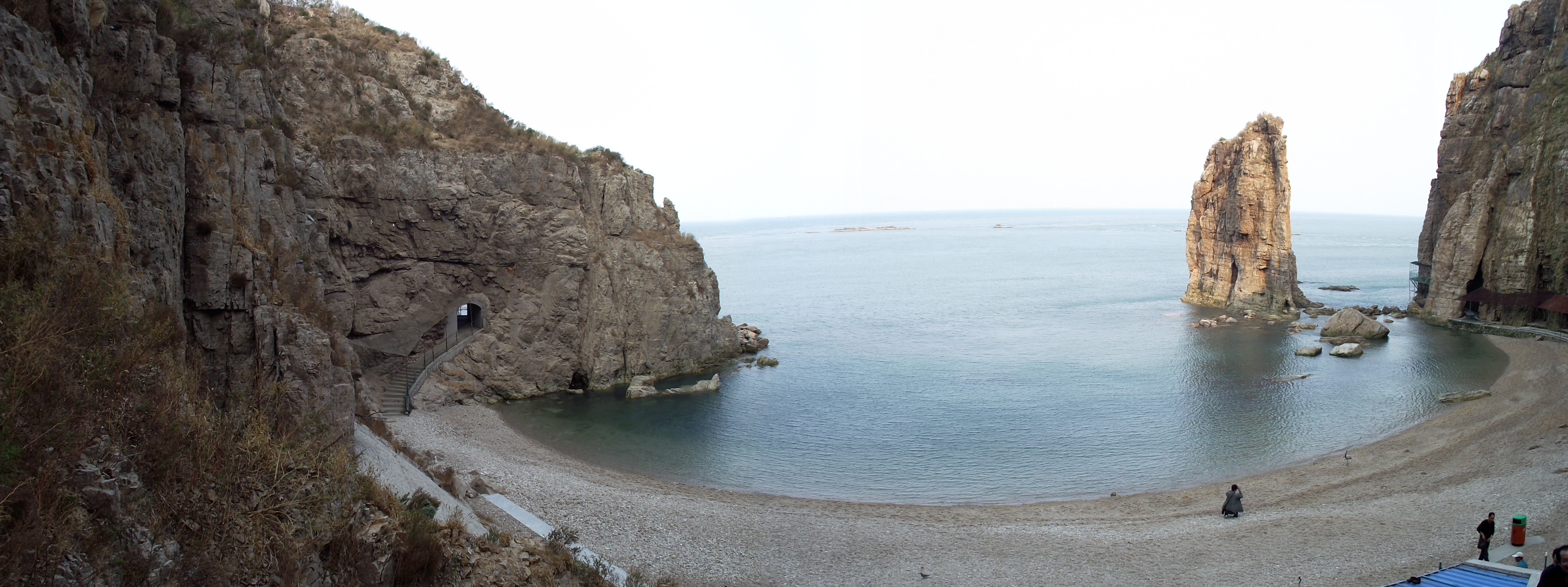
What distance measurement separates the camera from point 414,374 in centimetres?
3728

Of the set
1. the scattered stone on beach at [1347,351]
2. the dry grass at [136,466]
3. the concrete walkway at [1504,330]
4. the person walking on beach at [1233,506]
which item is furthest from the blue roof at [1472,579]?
the concrete walkway at [1504,330]

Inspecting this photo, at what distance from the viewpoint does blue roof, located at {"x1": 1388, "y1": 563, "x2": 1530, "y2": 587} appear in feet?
48.4

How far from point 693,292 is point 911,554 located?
84.7ft

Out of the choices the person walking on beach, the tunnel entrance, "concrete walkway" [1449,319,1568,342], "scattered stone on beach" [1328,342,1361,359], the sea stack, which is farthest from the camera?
the sea stack

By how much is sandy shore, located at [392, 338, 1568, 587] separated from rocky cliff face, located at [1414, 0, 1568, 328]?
2604 cm

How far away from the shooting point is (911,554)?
21.1m

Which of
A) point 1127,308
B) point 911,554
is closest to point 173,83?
point 911,554

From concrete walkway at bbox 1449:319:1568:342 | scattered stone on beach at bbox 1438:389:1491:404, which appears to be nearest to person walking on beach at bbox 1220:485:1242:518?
scattered stone on beach at bbox 1438:389:1491:404

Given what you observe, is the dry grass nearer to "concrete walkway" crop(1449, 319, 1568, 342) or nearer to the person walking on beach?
the person walking on beach

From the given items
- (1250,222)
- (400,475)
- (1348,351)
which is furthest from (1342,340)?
(400,475)

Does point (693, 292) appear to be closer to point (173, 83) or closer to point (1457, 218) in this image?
point (173, 83)

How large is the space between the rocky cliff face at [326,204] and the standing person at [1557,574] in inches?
644

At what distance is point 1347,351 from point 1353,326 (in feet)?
22.4

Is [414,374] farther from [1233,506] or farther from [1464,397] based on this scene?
[1464,397]
